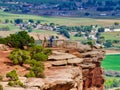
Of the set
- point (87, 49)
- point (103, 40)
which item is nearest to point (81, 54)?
point (87, 49)

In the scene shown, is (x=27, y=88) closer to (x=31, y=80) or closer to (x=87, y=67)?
(x=31, y=80)

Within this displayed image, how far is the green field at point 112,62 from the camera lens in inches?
5248

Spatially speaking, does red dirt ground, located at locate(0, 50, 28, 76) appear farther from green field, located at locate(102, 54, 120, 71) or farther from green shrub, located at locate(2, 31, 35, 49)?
green field, located at locate(102, 54, 120, 71)

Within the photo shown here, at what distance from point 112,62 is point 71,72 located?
11393cm

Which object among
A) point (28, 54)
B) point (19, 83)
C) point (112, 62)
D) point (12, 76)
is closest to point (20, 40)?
point (28, 54)

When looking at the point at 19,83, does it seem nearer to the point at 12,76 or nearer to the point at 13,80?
the point at 13,80

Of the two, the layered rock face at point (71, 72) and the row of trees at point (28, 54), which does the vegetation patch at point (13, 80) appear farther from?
the row of trees at point (28, 54)

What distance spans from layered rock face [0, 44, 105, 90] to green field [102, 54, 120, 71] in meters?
93.5

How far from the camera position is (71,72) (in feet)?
89.6

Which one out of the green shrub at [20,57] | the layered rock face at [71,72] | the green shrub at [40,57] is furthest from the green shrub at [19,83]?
the green shrub at [40,57]

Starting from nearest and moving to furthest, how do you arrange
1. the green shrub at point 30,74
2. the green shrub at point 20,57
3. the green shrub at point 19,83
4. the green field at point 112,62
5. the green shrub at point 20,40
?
1. the green shrub at point 19,83
2. the green shrub at point 30,74
3. the green shrub at point 20,57
4. the green shrub at point 20,40
5. the green field at point 112,62

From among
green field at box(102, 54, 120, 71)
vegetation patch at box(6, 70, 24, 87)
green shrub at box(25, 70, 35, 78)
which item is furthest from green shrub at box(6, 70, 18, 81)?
green field at box(102, 54, 120, 71)

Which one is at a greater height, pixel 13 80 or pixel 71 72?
pixel 13 80

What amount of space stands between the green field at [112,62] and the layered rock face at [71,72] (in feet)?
307
